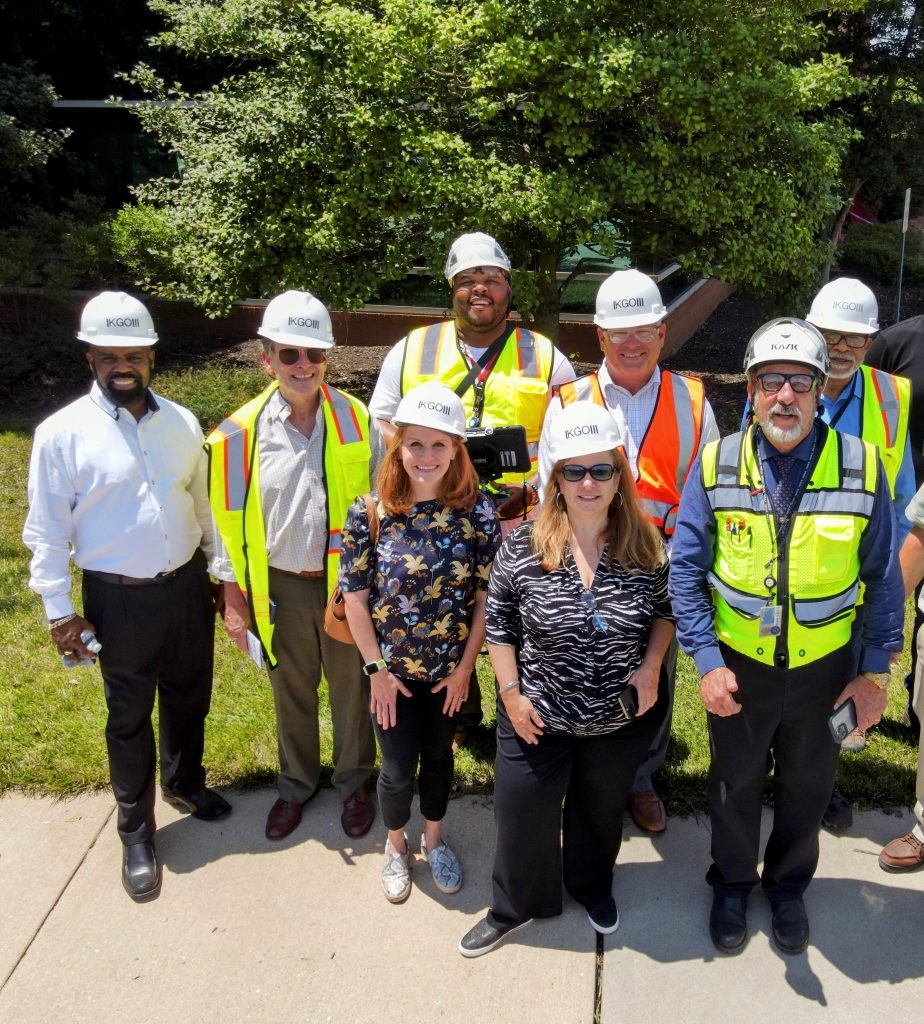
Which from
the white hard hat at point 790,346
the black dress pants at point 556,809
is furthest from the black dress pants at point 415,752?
the white hard hat at point 790,346

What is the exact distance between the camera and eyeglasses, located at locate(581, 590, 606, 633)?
2773mm

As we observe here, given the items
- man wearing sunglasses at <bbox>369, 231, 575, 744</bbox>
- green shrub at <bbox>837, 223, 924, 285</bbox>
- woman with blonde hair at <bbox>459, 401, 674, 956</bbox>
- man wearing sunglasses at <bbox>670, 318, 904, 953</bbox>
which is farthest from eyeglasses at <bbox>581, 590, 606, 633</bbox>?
green shrub at <bbox>837, 223, 924, 285</bbox>

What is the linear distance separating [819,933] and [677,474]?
5.39 feet

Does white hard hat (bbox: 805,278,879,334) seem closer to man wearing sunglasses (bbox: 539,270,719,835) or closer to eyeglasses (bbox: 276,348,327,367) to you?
man wearing sunglasses (bbox: 539,270,719,835)

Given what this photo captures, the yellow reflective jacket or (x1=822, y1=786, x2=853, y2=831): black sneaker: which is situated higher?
the yellow reflective jacket

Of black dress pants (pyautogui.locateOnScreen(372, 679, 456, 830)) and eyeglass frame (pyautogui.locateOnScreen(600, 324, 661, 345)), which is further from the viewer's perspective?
eyeglass frame (pyautogui.locateOnScreen(600, 324, 661, 345))

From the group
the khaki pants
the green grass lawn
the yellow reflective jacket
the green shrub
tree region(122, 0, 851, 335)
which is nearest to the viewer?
the khaki pants

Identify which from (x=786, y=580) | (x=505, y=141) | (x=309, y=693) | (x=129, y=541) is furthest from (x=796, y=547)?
(x=505, y=141)

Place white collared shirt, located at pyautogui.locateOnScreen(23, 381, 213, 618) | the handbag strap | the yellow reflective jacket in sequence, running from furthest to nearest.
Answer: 1. the yellow reflective jacket
2. white collared shirt, located at pyautogui.locateOnScreen(23, 381, 213, 618)
3. the handbag strap

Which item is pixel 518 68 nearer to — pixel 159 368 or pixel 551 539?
pixel 551 539

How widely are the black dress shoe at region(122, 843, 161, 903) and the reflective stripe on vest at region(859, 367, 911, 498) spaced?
3059 mm

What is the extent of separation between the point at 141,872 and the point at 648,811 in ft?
6.35

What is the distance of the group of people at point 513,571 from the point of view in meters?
2.80

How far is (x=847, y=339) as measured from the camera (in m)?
3.41
